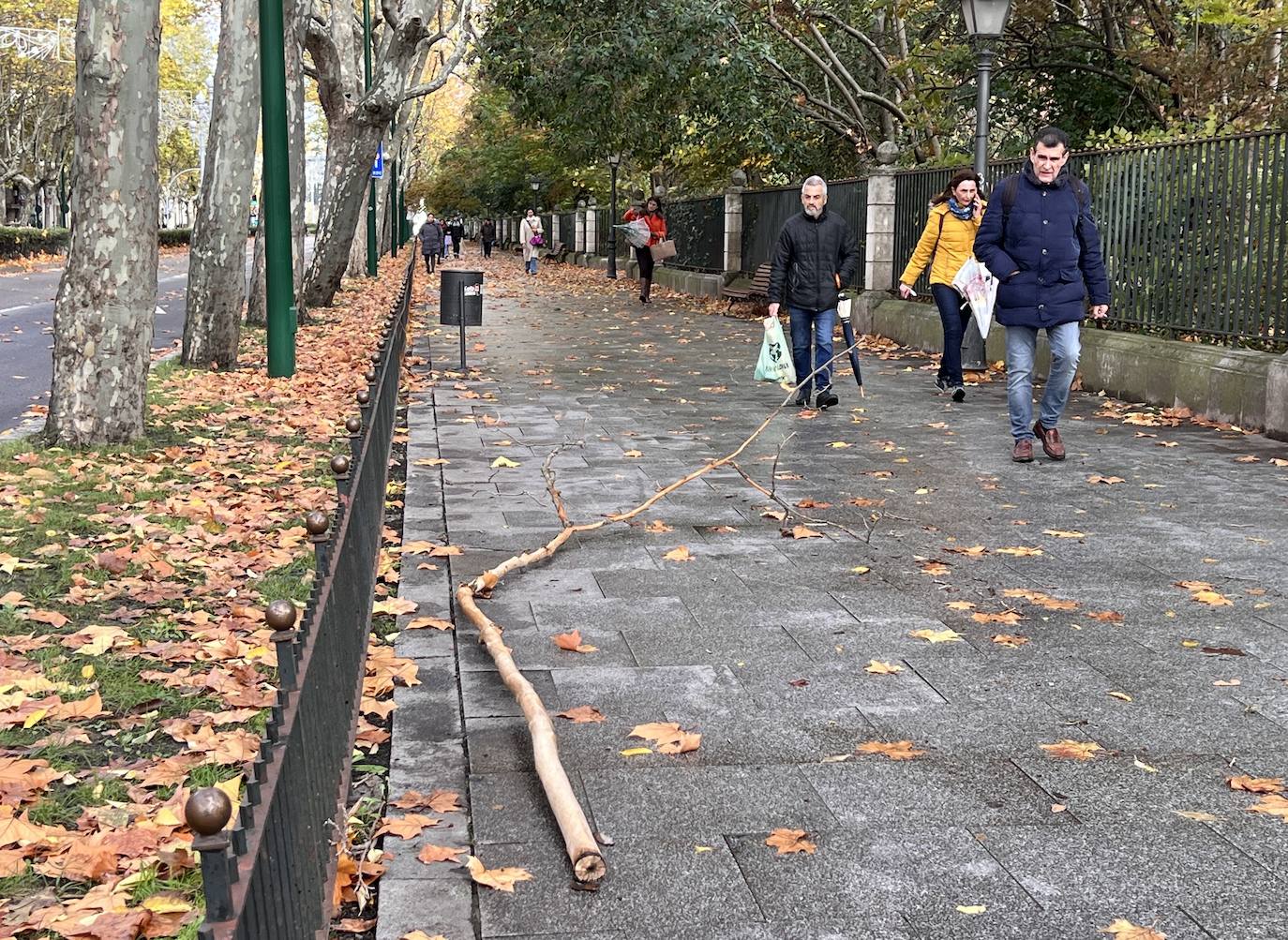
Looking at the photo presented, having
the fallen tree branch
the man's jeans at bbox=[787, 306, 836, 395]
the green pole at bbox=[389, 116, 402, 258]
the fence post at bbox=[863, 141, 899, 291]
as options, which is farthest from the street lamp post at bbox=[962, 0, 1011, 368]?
the green pole at bbox=[389, 116, 402, 258]

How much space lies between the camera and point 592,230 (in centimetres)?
5056

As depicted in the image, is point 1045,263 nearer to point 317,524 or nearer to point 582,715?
point 582,715

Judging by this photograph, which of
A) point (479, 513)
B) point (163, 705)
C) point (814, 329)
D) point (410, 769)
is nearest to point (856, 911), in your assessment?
point (410, 769)

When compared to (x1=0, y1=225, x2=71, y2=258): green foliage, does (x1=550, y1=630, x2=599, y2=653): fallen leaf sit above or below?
below

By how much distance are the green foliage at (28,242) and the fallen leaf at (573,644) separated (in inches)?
1562

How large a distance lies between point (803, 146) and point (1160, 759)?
24.4 m

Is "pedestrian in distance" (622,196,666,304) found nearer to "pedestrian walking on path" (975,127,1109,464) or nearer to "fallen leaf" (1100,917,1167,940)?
"pedestrian walking on path" (975,127,1109,464)

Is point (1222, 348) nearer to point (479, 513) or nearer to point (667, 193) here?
point (479, 513)

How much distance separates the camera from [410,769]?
157 inches

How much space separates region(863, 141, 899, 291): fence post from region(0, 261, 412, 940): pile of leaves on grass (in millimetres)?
11320

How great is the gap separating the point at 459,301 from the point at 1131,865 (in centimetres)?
1208

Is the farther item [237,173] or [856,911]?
[237,173]

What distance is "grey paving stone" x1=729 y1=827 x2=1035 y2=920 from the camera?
3238 millimetres

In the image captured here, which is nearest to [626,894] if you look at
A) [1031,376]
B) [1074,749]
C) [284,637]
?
[284,637]
